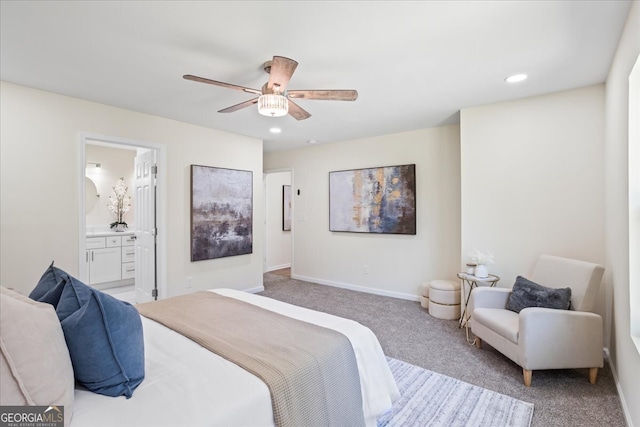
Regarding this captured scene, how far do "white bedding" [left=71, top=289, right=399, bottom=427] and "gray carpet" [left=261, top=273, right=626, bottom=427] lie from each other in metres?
1.14

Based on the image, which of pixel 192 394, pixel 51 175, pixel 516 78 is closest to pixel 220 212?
pixel 51 175

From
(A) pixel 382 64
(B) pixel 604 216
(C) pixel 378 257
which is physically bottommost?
(C) pixel 378 257

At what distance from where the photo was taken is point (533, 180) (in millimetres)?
3146

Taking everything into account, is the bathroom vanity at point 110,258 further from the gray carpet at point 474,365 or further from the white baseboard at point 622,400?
the white baseboard at point 622,400

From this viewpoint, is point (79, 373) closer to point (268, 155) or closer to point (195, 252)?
point (195, 252)

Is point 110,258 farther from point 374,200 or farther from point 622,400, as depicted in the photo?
point 622,400

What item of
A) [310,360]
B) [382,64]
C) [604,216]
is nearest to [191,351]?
[310,360]

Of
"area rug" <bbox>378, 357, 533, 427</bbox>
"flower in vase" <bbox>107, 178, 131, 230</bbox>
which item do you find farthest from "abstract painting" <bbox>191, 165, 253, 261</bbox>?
"area rug" <bbox>378, 357, 533, 427</bbox>

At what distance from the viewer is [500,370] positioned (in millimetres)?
2520

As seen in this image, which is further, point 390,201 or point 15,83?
point 390,201

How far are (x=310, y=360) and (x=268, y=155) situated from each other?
5.49 metres

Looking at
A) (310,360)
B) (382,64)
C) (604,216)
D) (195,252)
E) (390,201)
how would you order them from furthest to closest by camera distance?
(390,201) → (195,252) → (604,216) → (382,64) → (310,360)

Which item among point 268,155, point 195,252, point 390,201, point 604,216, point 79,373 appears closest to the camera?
point 79,373

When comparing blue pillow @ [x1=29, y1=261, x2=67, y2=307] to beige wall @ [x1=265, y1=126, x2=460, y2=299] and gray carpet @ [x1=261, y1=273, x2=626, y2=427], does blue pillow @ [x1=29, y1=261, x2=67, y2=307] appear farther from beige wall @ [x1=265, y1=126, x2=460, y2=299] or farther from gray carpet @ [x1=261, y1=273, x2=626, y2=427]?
beige wall @ [x1=265, y1=126, x2=460, y2=299]
